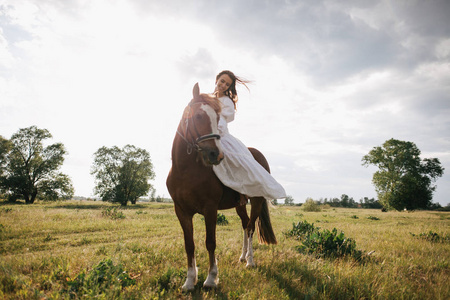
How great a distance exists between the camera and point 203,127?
11.4 feet

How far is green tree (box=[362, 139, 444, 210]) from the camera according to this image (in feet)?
99.6

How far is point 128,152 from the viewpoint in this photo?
43625 millimetres

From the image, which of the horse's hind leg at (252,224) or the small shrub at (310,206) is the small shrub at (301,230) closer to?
Answer: the horse's hind leg at (252,224)

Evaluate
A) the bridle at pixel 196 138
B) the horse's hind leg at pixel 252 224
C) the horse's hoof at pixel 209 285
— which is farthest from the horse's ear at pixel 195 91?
the horse's hoof at pixel 209 285

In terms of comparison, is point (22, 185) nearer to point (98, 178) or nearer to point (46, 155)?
point (46, 155)

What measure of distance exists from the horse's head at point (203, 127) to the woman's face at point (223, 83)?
1155 mm

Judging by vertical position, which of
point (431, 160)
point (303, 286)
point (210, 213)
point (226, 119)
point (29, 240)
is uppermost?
point (431, 160)

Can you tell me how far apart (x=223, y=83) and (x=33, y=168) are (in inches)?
1755

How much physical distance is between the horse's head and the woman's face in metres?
1.16

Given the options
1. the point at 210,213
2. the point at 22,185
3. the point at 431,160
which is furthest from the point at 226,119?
the point at 431,160

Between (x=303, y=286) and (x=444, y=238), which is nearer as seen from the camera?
(x=303, y=286)

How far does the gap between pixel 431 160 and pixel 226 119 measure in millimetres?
45486

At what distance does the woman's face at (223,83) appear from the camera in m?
4.92

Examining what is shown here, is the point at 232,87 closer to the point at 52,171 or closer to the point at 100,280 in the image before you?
the point at 100,280
